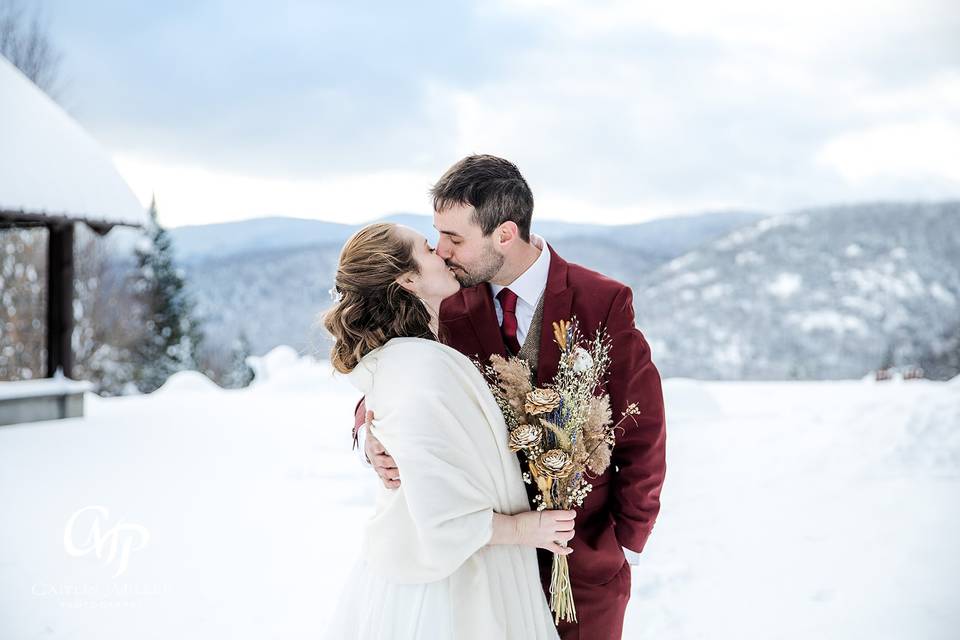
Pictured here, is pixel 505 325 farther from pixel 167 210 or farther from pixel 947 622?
pixel 167 210

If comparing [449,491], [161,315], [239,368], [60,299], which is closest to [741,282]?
[239,368]

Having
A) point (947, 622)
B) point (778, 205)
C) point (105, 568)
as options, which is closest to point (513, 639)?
point (947, 622)

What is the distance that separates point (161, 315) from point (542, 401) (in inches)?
1058

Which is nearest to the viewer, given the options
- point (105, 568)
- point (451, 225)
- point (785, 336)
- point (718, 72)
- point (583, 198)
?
point (451, 225)

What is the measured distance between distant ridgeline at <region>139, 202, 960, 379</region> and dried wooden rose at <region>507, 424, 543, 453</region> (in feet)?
100

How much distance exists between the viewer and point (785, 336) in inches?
1542

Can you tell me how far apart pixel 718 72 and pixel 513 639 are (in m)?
48.9

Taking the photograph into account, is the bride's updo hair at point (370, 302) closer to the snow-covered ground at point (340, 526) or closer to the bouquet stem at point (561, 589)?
the snow-covered ground at point (340, 526)

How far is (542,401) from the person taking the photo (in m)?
1.89

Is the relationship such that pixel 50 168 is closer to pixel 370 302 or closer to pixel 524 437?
pixel 370 302

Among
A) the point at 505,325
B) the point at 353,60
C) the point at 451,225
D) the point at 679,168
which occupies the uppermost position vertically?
the point at 353,60

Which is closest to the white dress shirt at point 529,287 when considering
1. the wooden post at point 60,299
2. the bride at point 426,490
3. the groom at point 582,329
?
the groom at point 582,329

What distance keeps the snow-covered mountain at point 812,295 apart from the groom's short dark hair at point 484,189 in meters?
32.1

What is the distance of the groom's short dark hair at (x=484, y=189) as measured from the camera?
235 cm
